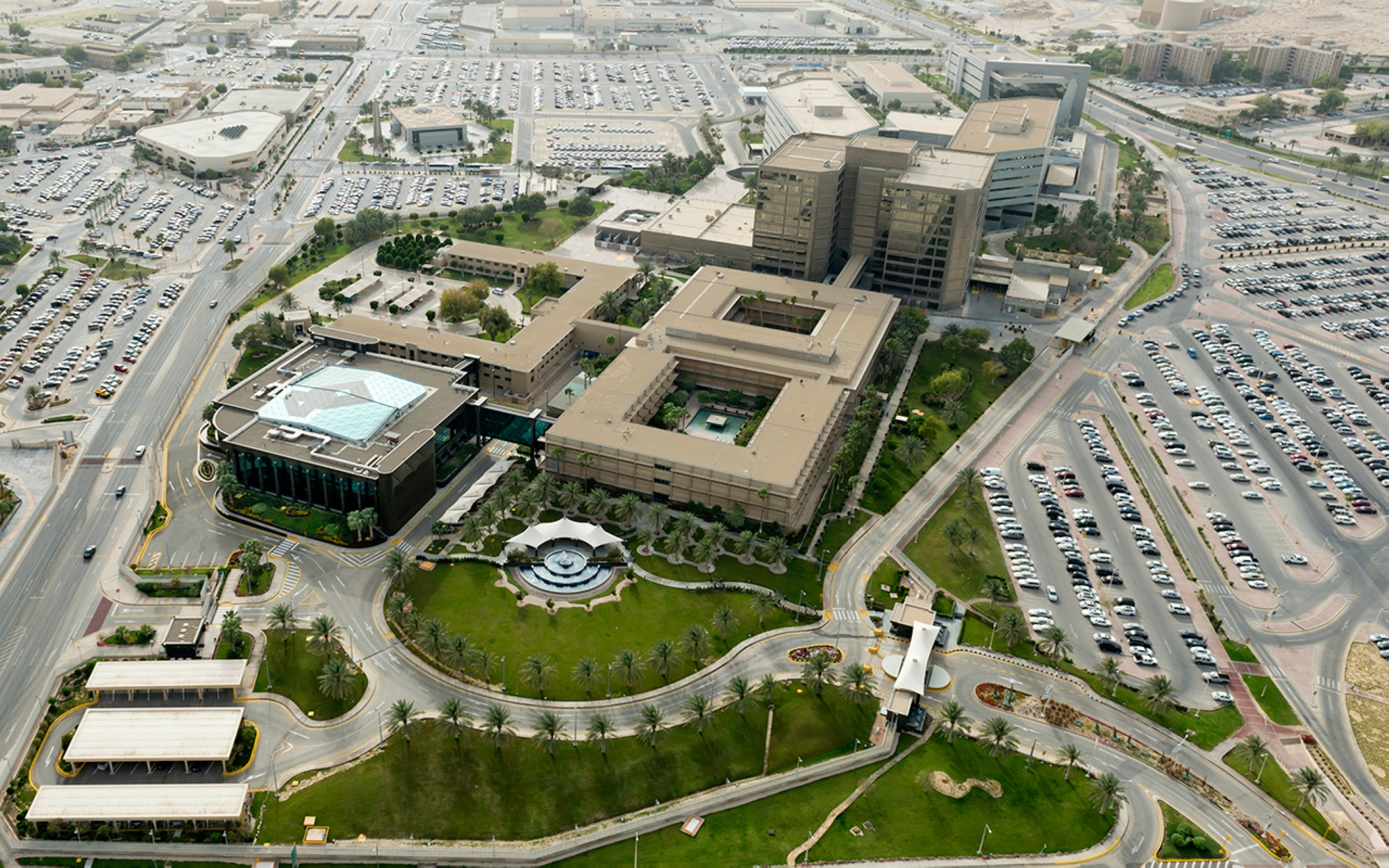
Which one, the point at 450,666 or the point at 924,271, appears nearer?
the point at 450,666

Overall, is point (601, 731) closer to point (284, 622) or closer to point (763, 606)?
point (763, 606)

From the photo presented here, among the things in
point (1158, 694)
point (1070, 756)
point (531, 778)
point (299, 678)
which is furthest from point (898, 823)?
point (299, 678)

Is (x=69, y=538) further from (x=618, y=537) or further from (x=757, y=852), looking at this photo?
(x=757, y=852)

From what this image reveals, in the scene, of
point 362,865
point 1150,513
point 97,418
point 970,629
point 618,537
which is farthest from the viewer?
point 97,418

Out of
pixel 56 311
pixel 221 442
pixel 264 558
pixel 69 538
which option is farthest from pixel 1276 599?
pixel 56 311

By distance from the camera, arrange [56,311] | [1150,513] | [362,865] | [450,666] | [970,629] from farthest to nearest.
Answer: [56,311] < [1150,513] < [970,629] < [450,666] < [362,865]

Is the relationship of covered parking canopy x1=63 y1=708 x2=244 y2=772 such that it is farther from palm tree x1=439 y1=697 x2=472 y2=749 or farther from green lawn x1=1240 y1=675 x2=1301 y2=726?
green lawn x1=1240 y1=675 x2=1301 y2=726

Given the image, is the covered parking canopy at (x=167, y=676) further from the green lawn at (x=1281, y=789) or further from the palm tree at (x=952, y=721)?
the green lawn at (x=1281, y=789)

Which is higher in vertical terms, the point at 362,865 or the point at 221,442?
the point at 221,442
